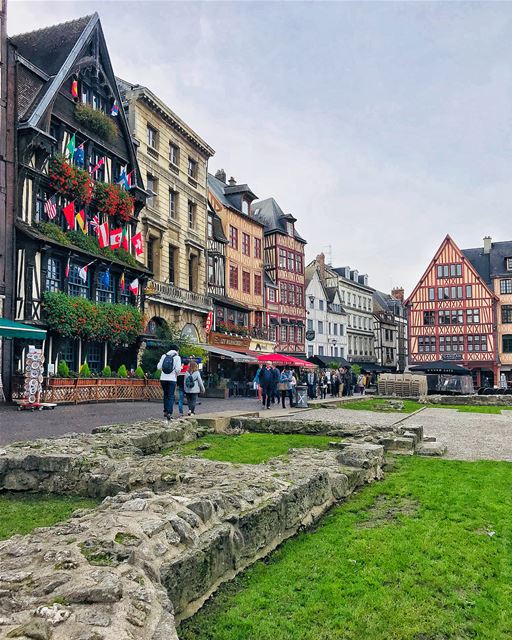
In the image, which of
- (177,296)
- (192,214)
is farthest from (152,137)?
(177,296)

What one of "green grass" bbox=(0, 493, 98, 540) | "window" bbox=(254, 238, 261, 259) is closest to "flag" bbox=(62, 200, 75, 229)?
"green grass" bbox=(0, 493, 98, 540)

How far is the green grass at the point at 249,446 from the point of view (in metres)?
9.98

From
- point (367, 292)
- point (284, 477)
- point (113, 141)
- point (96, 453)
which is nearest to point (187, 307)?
point (113, 141)

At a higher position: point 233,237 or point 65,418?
point 233,237

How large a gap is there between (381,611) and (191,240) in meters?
33.6

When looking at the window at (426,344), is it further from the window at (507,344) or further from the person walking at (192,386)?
the person walking at (192,386)

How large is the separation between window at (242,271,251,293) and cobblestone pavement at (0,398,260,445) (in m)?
25.6

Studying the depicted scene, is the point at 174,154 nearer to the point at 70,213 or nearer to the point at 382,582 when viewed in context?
the point at 70,213

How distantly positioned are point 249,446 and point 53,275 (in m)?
16.3

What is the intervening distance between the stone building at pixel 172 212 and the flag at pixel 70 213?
6.40 metres

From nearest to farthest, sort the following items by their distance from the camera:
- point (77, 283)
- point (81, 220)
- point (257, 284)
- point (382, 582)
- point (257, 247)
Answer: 1. point (382, 582)
2. point (77, 283)
3. point (81, 220)
4. point (257, 284)
5. point (257, 247)

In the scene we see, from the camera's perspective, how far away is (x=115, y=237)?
28.1 meters

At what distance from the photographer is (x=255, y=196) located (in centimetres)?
4797

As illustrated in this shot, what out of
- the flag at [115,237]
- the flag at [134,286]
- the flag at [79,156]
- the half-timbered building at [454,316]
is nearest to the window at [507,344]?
the half-timbered building at [454,316]
